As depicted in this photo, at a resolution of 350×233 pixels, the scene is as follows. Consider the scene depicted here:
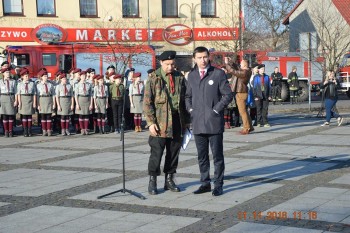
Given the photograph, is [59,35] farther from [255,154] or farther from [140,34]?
[255,154]

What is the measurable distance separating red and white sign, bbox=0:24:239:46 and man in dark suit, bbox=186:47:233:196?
809 inches

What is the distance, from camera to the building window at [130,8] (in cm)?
3494

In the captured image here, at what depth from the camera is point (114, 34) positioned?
111 feet

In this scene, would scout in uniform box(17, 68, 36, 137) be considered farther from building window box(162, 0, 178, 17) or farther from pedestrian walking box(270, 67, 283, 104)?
building window box(162, 0, 178, 17)

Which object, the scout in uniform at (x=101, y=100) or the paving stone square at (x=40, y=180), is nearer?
the paving stone square at (x=40, y=180)

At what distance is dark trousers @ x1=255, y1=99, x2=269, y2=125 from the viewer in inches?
742

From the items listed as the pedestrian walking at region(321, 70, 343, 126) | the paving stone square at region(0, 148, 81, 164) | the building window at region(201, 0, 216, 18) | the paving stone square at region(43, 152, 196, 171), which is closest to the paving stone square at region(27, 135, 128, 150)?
the paving stone square at region(0, 148, 81, 164)

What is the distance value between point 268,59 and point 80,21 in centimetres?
1006

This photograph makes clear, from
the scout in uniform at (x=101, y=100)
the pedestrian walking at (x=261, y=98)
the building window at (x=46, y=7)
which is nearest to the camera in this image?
the scout in uniform at (x=101, y=100)

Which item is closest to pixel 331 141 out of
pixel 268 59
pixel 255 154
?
pixel 255 154

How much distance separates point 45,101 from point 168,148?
966 centimetres

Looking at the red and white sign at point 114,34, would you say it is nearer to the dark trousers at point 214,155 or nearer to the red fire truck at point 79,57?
the red fire truck at point 79,57

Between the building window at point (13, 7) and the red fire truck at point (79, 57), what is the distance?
6313mm

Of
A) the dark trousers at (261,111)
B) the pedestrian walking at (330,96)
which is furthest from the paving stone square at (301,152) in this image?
the dark trousers at (261,111)
